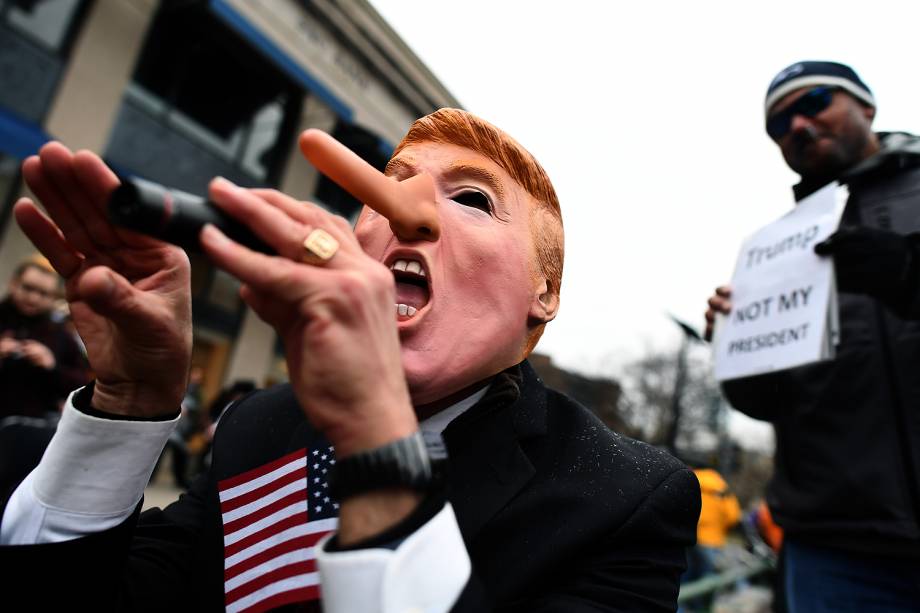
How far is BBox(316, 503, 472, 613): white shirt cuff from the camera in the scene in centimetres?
82

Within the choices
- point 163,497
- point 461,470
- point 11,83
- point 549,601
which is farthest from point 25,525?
point 11,83

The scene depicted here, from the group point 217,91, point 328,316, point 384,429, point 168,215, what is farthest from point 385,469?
point 217,91

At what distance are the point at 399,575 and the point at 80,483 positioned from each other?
85cm

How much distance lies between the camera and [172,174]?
32.8ft

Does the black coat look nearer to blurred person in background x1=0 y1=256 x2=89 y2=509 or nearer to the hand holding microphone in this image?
the hand holding microphone

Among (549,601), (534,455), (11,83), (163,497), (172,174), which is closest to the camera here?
(549,601)

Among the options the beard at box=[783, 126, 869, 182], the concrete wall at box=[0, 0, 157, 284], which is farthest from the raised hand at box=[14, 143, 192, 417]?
the concrete wall at box=[0, 0, 157, 284]

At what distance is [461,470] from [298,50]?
471 inches

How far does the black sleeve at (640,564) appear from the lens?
118 cm

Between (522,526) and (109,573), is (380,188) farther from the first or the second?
(109,573)

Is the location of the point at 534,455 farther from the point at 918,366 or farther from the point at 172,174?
the point at 172,174

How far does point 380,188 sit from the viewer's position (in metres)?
1.17

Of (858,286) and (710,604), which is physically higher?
(858,286)

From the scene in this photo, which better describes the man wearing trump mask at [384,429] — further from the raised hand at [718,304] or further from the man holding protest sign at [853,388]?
the raised hand at [718,304]
